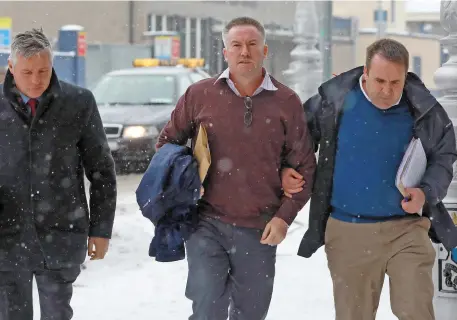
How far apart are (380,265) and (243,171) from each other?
78cm

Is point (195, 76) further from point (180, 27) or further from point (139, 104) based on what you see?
point (180, 27)

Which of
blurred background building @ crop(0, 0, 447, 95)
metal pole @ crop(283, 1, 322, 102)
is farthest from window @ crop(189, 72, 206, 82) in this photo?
blurred background building @ crop(0, 0, 447, 95)

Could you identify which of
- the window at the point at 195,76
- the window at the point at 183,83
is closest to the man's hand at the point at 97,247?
the window at the point at 183,83

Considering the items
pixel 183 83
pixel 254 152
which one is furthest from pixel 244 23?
pixel 183 83

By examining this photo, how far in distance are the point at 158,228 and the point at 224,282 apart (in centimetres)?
41

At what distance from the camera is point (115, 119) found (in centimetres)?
1464

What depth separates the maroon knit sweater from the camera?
4.28m

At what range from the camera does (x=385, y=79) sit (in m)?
4.11

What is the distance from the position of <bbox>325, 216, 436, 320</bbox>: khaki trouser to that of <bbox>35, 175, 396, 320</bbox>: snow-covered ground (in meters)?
1.93

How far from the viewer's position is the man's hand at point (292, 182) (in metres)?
4.29

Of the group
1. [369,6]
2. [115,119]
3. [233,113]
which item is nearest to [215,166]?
[233,113]

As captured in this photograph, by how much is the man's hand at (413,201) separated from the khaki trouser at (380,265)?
0.12 m

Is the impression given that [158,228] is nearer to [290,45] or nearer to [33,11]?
[33,11]

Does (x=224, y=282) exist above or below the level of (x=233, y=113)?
below
